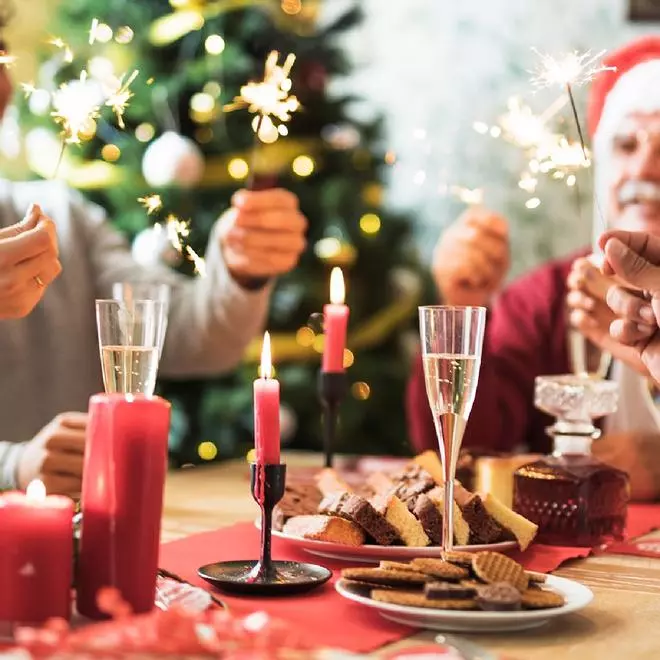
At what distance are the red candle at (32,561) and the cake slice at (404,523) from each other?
472 millimetres

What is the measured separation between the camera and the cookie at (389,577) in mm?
1047

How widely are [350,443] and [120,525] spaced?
3166 millimetres

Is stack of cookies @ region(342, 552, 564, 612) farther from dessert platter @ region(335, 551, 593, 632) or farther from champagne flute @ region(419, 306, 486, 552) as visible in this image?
champagne flute @ region(419, 306, 486, 552)

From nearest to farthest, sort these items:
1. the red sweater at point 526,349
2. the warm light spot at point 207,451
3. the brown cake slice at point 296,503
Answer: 1. the brown cake slice at point 296,503
2. the red sweater at point 526,349
3. the warm light spot at point 207,451

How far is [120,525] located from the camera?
96 centimetres

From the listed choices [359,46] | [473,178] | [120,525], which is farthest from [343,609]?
[359,46]

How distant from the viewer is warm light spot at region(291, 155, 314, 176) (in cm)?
381

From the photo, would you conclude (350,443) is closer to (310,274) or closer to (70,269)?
(310,274)

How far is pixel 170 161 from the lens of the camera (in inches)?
85.3

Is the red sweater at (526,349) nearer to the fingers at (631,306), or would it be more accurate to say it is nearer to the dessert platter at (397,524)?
the fingers at (631,306)

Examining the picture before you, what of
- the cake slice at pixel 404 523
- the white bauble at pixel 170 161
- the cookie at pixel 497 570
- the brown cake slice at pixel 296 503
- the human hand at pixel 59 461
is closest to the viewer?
the cookie at pixel 497 570

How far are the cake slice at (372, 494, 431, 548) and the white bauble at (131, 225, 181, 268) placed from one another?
1.56 feet

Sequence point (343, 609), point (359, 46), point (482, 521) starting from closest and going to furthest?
point (343, 609), point (482, 521), point (359, 46)

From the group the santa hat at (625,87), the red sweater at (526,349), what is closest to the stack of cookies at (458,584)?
the santa hat at (625,87)
